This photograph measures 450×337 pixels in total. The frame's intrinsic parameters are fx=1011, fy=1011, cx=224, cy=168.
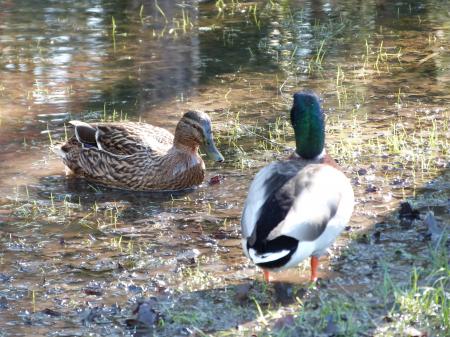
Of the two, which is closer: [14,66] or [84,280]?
[84,280]

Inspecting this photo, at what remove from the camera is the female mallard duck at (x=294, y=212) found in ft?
18.2

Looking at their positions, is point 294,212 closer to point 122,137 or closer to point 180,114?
point 122,137

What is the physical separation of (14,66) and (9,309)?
6526mm

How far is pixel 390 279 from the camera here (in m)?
5.96

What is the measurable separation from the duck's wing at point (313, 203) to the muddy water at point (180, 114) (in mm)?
569

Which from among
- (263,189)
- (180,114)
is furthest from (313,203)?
(180,114)

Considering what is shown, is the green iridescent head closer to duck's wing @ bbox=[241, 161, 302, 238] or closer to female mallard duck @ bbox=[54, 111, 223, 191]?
duck's wing @ bbox=[241, 161, 302, 238]

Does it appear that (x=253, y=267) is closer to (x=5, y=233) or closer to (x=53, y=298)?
(x=53, y=298)

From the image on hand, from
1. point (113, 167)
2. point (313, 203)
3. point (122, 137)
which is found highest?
point (313, 203)

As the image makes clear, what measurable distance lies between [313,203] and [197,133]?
2.84 metres

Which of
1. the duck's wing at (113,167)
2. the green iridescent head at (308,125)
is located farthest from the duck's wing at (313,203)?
the duck's wing at (113,167)

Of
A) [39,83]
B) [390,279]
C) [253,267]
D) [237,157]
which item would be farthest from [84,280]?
[39,83]

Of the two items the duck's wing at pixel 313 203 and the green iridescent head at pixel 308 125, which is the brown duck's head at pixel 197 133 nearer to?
the green iridescent head at pixel 308 125

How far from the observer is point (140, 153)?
8.64 m
